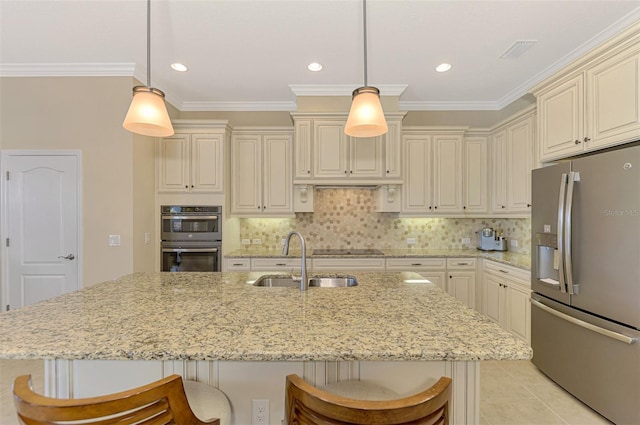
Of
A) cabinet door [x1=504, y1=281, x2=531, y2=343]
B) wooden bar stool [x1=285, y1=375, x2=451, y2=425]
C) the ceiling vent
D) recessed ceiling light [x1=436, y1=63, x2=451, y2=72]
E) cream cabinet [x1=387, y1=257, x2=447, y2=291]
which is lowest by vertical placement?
cabinet door [x1=504, y1=281, x2=531, y2=343]

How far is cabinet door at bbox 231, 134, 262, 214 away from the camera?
3838 mm

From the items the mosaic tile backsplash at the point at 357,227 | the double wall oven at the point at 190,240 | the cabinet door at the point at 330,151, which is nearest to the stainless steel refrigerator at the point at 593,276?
the mosaic tile backsplash at the point at 357,227

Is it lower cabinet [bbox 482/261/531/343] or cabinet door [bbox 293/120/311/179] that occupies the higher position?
cabinet door [bbox 293/120/311/179]

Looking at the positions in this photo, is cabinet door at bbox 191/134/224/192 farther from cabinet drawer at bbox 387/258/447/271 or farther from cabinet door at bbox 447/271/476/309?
cabinet door at bbox 447/271/476/309

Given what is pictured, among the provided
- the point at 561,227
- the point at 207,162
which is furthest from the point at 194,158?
the point at 561,227

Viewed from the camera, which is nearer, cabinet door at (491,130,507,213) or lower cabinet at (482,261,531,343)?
lower cabinet at (482,261,531,343)

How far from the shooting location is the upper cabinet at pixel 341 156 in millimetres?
3615

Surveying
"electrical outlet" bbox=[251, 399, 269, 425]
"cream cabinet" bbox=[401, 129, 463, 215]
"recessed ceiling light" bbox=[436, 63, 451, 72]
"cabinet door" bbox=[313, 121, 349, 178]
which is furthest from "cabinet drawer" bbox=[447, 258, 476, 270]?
"electrical outlet" bbox=[251, 399, 269, 425]

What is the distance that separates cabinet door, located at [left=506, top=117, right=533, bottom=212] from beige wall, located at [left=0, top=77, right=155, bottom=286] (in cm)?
410

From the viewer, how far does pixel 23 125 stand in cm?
301

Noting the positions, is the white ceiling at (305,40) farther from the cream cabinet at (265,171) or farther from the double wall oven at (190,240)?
the double wall oven at (190,240)

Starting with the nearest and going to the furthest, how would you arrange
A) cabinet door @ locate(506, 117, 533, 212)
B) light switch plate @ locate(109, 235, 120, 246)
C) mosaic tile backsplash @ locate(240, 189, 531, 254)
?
light switch plate @ locate(109, 235, 120, 246)
cabinet door @ locate(506, 117, 533, 212)
mosaic tile backsplash @ locate(240, 189, 531, 254)

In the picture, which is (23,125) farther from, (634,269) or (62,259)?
(634,269)

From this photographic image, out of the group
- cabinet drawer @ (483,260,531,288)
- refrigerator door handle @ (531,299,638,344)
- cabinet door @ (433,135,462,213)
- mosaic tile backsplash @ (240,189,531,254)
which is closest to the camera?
refrigerator door handle @ (531,299,638,344)
